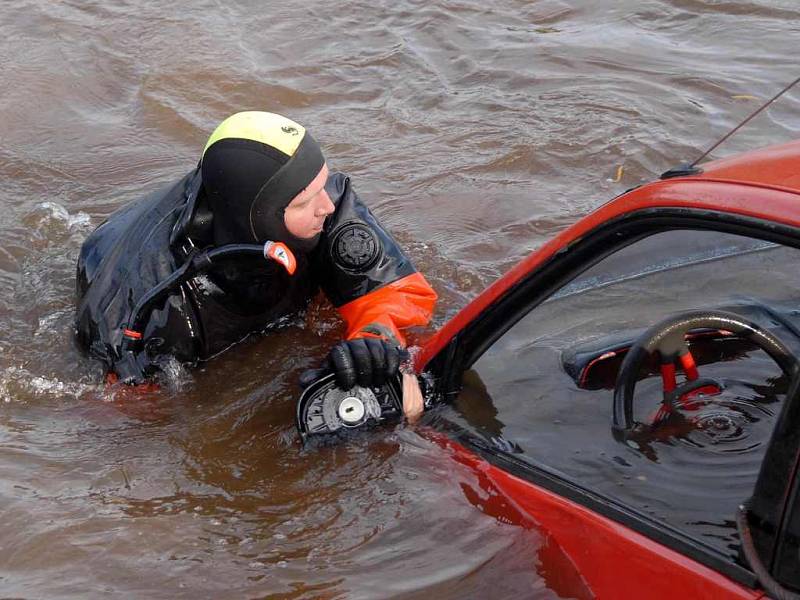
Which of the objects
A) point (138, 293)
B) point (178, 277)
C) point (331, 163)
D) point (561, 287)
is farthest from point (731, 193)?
point (331, 163)

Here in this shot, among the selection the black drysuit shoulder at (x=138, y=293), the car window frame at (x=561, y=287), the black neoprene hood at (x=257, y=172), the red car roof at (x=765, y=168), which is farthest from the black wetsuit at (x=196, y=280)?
the red car roof at (x=765, y=168)

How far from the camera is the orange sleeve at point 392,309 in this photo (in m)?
3.78

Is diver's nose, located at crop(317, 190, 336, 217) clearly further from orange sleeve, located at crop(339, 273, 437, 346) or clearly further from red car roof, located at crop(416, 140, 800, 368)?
red car roof, located at crop(416, 140, 800, 368)

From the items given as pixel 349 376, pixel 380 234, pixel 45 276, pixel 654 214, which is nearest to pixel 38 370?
pixel 45 276

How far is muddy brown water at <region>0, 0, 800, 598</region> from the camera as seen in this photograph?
2.96 m

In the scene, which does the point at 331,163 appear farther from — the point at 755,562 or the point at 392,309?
the point at 755,562

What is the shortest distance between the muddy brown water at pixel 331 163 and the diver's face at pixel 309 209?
0.62 metres

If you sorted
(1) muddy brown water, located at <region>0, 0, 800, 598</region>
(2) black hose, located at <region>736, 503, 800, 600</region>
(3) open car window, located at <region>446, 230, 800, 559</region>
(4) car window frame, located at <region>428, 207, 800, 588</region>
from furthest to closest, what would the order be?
(1) muddy brown water, located at <region>0, 0, 800, 598</region> → (3) open car window, located at <region>446, 230, 800, 559</region> → (4) car window frame, located at <region>428, 207, 800, 588</region> → (2) black hose, located at <region>736, 503, 800, 600</region>

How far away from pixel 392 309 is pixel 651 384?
5.19 feet

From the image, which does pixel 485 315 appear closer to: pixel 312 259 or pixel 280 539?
pixel 280 539

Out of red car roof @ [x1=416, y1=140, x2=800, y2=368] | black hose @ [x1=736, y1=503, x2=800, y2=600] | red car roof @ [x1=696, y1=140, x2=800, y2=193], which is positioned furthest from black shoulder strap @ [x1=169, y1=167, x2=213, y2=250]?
black hose @ [x1=736, y1=503, x2=800, y2=600]

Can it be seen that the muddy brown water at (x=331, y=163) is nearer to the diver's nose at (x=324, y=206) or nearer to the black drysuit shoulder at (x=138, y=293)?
the black drysuit shoulder at (x=138, y=293)

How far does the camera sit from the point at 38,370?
13.9 ft

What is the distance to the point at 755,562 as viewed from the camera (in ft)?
6.15
